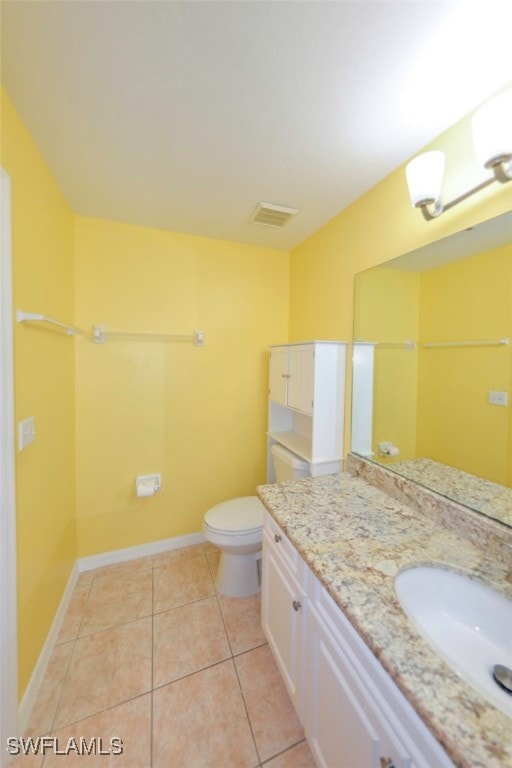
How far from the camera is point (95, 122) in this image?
1.14 m

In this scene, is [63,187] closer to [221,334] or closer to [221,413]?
[221,334]

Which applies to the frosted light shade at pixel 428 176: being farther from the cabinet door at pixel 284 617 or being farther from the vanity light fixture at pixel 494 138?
the cabinet door at pixel 284 617

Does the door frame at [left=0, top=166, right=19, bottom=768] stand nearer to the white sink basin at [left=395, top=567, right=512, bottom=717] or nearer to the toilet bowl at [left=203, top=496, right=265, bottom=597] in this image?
the toilet bowl at [left=203, top=496, right=265, bottom=597]

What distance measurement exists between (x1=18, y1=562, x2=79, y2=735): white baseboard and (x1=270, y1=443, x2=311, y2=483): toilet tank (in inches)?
58.4

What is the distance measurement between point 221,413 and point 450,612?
5.70 ft

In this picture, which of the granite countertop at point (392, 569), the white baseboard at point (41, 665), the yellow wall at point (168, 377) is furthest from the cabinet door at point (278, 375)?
the white baseboard at point (41, 665)

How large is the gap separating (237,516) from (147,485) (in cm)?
70

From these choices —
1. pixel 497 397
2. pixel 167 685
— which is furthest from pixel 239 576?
pixel 497 397

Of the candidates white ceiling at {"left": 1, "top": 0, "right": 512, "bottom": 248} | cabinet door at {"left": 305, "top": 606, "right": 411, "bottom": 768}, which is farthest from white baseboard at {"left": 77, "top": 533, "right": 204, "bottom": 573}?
white ceiling at {"left": 1, "top": 0, "right": 512, "bottom": 248}

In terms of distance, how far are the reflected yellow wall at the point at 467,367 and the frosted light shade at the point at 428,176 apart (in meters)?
0.29

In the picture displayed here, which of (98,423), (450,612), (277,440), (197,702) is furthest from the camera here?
(277,440)

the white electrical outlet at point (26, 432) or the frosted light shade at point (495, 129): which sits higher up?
the frosted light shade at point (495, 129)

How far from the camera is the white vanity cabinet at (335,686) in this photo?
0.59 meters

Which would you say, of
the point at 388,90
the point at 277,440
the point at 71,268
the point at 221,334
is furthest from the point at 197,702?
the point at 388,90
